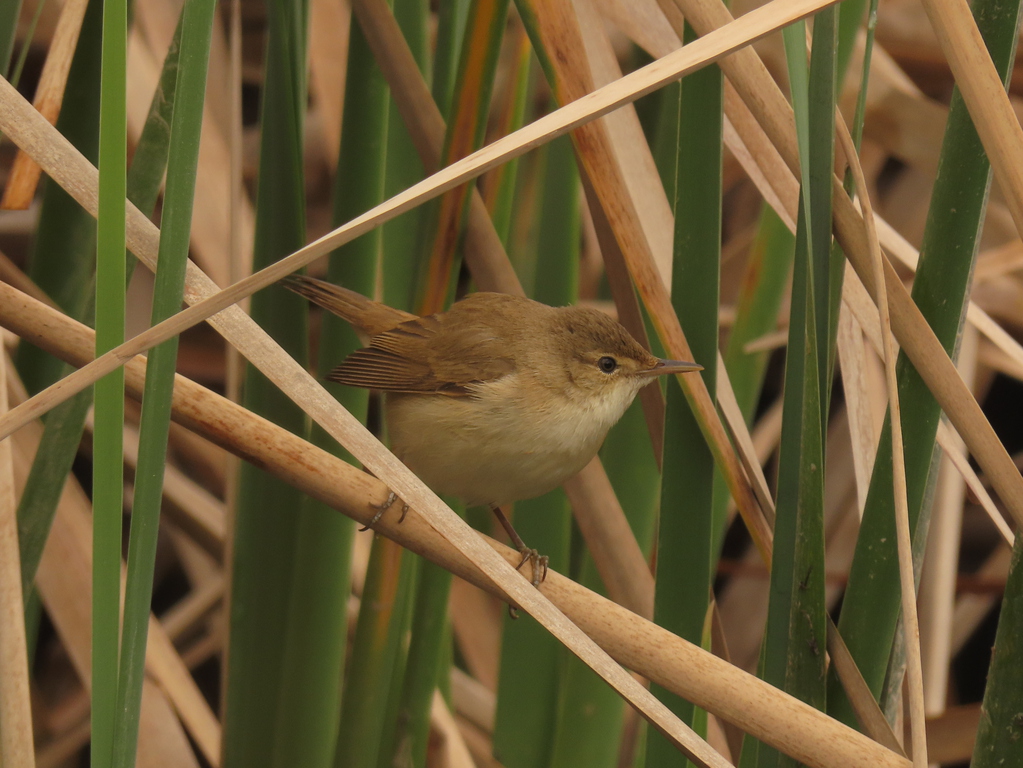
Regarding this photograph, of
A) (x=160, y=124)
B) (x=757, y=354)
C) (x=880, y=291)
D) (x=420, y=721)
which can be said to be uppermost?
(x=160, y=124)

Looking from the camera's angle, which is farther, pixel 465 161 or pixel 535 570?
pixel 535 570

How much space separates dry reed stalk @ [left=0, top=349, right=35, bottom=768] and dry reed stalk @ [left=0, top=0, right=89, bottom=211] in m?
0.41

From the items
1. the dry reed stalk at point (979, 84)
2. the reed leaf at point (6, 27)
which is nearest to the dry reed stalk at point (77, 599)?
the reed leaf at point (6, 27)

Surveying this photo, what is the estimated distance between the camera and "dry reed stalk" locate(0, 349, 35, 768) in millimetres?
1187

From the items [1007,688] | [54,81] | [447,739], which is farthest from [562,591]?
[54,81]

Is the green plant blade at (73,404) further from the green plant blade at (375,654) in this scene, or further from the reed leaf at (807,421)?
the reed leaf at (807,421)

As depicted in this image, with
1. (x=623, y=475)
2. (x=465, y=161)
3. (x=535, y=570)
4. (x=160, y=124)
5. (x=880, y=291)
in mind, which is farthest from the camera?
(x=623, y=475)

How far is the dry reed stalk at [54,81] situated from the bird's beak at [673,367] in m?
0.88

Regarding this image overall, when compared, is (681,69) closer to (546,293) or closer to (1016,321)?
(546,293)

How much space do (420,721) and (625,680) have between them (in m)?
0.66

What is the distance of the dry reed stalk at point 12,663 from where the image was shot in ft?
3.89

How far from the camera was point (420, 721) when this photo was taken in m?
1.54

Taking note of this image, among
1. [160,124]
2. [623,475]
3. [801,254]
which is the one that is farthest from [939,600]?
[160,124]

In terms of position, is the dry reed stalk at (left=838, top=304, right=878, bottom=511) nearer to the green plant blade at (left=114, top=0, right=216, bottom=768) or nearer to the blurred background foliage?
the blurred background foliage
